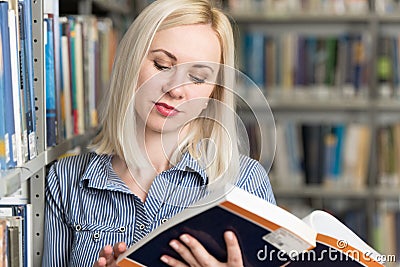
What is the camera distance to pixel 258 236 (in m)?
1.21

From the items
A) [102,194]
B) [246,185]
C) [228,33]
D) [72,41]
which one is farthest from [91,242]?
[72,41]

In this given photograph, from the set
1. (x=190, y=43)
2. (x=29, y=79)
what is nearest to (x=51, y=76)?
(x=29, y=79)

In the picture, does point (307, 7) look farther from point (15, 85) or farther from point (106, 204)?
point (15, 85)

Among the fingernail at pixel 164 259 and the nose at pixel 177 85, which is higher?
the nose at pixel 177 85

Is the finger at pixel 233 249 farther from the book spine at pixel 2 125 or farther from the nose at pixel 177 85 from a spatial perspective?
the book spine at pixel 2 125

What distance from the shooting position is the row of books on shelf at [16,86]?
1299 mm

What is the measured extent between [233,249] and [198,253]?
5 centimetres

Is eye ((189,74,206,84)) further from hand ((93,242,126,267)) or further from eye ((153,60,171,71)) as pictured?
hand ((93,242,126,267))

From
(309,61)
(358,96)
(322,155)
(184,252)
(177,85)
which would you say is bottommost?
(322,155)

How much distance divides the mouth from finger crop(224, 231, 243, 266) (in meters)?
0.25

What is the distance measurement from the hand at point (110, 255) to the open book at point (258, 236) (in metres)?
0.06

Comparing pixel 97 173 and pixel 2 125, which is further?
pixel 97 173

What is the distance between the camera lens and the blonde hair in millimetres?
1424

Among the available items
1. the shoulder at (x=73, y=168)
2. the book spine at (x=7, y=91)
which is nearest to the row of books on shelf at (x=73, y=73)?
the shoulder at (x=73, y=168)
